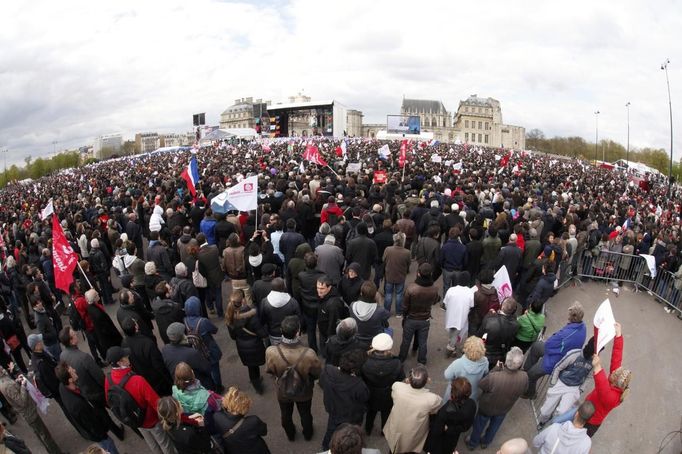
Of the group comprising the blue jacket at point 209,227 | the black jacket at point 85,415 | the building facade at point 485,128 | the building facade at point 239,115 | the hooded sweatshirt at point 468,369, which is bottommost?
the black jacket at point 85,415

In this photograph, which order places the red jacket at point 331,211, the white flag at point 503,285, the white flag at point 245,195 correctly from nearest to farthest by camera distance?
the white flag at point 503,285 → the white flag at point 245,195 → the red jacket at point 331,211

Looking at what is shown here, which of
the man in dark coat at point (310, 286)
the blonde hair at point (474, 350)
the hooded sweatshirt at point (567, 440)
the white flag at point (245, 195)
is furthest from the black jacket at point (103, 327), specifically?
the hooded sweatshirt at point (567, 440)

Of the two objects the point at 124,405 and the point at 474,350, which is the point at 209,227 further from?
the point at 474,350

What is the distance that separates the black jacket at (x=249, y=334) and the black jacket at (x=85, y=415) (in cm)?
164

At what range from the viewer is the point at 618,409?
17.3 feet

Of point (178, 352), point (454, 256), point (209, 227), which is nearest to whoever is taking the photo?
point (178, 352)

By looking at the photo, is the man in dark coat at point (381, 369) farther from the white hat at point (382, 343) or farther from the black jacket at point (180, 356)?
the black jacket at point (180, 356)

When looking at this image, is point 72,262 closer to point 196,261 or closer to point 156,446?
point 196,261

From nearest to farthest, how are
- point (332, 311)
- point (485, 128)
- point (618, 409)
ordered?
point (332, 311) < point (618, 409) < point (485, 128)

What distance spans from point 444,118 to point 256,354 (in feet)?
377

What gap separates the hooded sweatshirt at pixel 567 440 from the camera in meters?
3.27

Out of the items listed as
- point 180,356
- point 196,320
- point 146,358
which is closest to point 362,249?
point 196,320

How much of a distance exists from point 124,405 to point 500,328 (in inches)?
165

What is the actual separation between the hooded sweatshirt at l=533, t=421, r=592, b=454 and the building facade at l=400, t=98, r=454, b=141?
363ft
